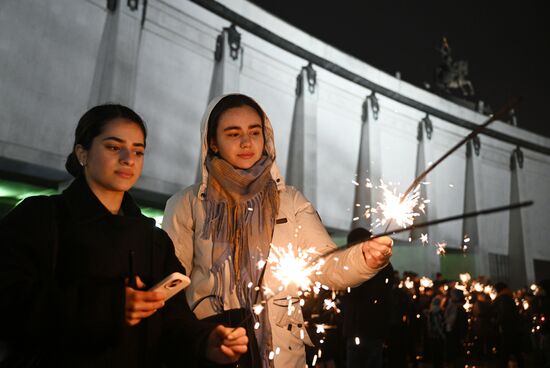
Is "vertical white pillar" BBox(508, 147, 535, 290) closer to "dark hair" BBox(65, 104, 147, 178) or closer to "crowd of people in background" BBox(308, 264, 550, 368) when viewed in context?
"crowd of people in background" BBox(308, 264, 550, 368)

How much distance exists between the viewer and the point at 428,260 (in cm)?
2016

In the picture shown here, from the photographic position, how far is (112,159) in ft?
7.10

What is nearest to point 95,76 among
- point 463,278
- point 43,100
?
point 43,100

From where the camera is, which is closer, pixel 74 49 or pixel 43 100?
pixel 43 100

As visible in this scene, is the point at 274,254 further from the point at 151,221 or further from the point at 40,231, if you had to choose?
the point at 40,231

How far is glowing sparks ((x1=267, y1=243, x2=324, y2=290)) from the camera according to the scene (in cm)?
247

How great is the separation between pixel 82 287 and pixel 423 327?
11317mm

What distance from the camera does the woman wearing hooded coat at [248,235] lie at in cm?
250

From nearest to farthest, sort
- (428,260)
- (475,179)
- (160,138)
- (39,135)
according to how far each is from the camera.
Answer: (39,135) < (160,138) < (428,260) < (475,179)

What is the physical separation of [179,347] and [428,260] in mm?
19528

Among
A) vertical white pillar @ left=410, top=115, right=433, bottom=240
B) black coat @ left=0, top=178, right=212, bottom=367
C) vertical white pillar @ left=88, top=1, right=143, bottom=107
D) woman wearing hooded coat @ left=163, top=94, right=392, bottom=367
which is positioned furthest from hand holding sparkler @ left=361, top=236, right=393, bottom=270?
vertical white pillar @ left=410, top=115, right=433, bottom=240

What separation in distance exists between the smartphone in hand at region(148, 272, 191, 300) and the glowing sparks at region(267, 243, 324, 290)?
27.0 inches

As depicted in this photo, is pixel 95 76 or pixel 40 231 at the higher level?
pixel 95 76

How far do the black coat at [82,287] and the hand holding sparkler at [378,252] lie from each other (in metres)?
0.95
